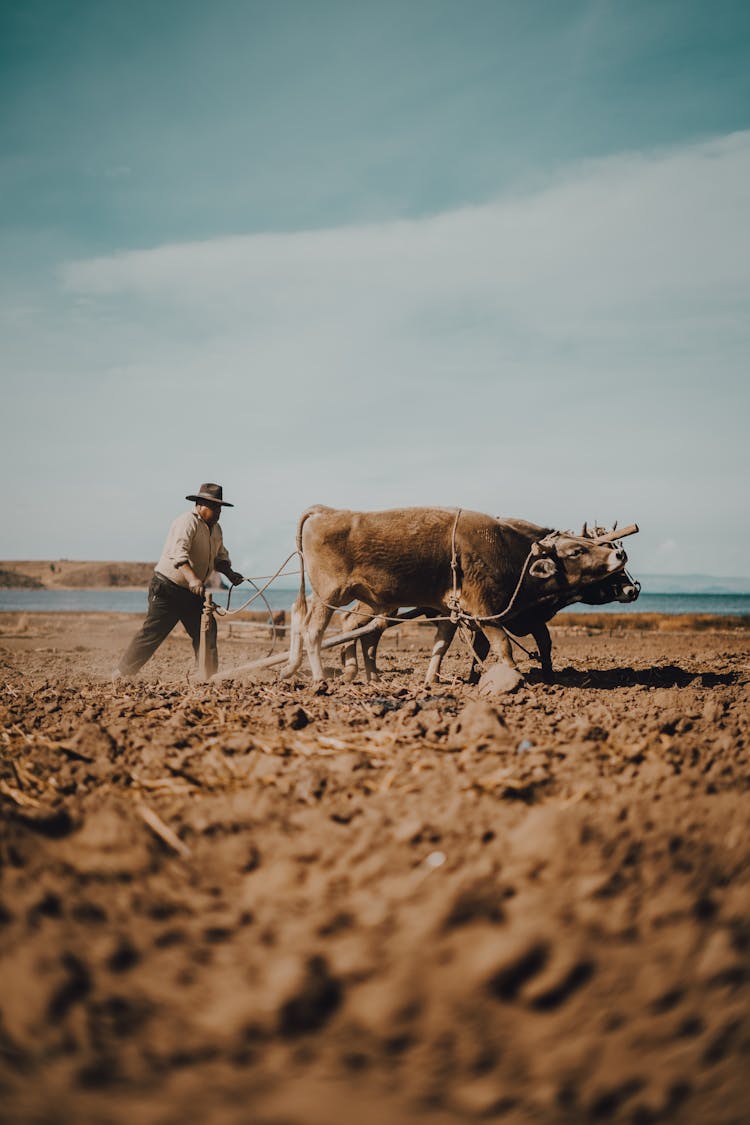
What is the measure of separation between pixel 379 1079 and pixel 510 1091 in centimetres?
31

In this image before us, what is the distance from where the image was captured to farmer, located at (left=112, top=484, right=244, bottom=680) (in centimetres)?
794

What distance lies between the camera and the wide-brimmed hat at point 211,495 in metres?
8.20

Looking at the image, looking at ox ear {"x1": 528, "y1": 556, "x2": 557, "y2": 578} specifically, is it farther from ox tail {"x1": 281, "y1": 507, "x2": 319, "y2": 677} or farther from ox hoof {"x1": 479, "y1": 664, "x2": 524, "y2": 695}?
ox tail {"x1": 281, "y1": 507, "x2": 319, "y2": 677}

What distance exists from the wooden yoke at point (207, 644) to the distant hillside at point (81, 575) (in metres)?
80.7

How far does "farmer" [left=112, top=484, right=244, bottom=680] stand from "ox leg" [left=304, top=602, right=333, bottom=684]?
1.26 meters

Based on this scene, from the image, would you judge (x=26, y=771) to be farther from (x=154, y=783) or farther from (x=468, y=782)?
(x=468, y=782)

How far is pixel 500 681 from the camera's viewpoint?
6.51m

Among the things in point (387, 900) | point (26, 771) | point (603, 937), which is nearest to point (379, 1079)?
point (387, 900)

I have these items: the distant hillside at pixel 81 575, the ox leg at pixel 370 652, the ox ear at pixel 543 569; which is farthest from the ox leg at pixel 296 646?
the distant hillside at pixel 81 575

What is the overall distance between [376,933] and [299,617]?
5836mm

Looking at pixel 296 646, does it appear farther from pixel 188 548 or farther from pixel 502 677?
pixel 502 677

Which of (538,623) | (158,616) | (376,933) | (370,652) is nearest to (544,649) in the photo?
(538,623)

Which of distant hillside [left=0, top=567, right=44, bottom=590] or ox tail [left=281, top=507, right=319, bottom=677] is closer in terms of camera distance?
ox tail [left=281, top=507, right=319, bottom=677]

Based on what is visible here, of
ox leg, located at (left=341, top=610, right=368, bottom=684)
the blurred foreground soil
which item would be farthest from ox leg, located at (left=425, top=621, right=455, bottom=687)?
the blurred foreground soil
